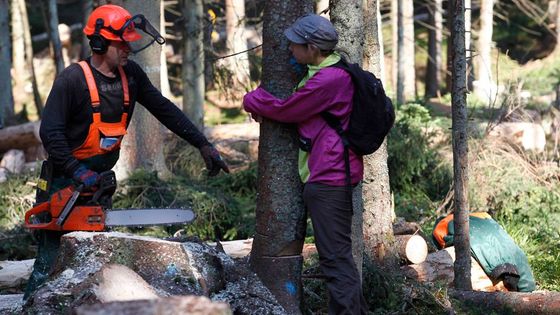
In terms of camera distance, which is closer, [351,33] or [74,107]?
[74,107]

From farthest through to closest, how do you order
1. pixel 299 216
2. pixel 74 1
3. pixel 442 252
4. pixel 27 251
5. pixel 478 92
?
pixel 74 1
pixel 478 92
pixel 27 251
pixel 442 252
pixel 299 216

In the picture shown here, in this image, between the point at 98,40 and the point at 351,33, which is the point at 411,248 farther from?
the point at 98,40

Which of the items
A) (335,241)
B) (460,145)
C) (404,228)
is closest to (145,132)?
(404,228)

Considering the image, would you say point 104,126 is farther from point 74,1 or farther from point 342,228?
point 74,1

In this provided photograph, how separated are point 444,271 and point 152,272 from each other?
3.72 metres

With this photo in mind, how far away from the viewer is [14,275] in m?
8.01

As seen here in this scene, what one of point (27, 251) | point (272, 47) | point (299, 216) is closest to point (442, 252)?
point (299, 216)

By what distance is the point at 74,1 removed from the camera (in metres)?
34.6

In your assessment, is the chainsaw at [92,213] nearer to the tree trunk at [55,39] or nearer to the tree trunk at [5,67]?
the tree trunk at [55,39]

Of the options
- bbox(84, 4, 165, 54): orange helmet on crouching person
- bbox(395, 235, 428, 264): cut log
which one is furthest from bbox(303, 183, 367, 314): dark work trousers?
bbox(395, 235, 428, 264): cut log

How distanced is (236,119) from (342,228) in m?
18.2

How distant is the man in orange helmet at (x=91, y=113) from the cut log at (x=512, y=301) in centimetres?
243

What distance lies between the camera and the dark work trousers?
5492 millimetres

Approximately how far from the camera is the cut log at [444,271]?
8180 mm
